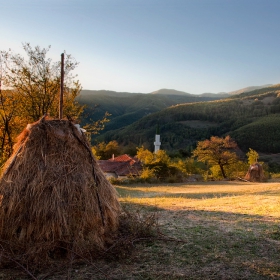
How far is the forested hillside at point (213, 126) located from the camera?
64.4 meters

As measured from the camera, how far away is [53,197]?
194 inches

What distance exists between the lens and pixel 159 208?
966cm

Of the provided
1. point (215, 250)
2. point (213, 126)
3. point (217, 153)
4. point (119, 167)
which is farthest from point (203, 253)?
point (213, 126)

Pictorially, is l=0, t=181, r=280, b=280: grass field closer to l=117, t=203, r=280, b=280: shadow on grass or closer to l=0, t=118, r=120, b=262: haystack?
l=117, t=203, r=280, b=280: shadow on grass

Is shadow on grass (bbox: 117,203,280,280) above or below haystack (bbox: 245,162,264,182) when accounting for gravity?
above

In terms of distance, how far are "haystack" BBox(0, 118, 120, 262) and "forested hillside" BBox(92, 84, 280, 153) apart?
52959 millimetres

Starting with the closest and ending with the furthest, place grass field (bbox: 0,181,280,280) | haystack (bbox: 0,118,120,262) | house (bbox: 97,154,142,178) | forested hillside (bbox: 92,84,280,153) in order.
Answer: grass field (bbox: 0,181,280,280) → haystack (bbox: 0,118,120,262) → house (bbox: 97,154,142,178) → forested hillside (bbox: 92,84,280,153)

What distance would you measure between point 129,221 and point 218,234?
177cm

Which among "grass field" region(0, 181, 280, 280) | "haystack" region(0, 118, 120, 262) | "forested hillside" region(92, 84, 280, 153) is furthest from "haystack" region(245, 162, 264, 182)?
"forested hillside" region(92, 84, 280, 153)

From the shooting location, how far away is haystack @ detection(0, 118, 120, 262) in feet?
15.8

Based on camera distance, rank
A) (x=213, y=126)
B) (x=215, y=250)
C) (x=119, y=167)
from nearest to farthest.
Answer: (x=215, y=250), (x=119, y=167), (x=213, y=126)

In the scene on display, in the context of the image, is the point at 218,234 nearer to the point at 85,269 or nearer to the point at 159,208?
the point at 85,269

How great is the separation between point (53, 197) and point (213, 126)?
78.5 metres

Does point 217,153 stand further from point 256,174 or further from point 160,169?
point 160,169
